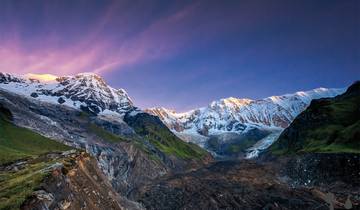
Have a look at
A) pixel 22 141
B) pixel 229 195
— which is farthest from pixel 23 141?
pixel 229 195

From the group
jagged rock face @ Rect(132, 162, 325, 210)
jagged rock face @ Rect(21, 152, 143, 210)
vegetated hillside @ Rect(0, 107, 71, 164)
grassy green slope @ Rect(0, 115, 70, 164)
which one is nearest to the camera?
jagged rock face @ Rect(21, 152, 143, 210)

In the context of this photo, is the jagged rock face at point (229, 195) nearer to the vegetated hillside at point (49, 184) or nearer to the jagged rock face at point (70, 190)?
the vegetated hillside at point (49, 184)

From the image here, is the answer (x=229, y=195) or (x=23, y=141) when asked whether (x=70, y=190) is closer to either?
(x=229, y=195)

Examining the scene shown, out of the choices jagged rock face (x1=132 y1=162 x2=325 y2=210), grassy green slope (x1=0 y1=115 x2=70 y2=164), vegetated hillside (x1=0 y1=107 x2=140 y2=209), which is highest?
grassy green slope (x1=0 y1=115 x2=70 y2=164)

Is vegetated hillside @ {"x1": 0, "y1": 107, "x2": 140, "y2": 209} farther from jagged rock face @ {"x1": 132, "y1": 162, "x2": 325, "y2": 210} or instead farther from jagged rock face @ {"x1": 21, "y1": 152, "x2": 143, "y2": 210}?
jagged rock face @ {"x1": 132, "y1": 162, "x2": 325, "y2": 210}

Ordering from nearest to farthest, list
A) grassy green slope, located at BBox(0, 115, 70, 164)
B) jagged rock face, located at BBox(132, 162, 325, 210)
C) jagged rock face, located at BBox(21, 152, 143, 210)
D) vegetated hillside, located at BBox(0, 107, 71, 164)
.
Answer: jagged rock face, located at BBox(21, 152, 143, 210)
jagged rock face, located at BBox(132, 162, 325, 210)
grassy green slope, located at BBox(0, 115, 70, 164)
vegetated hillside, located at BBox(0, 107, 71, 164)

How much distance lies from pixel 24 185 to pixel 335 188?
306 feet

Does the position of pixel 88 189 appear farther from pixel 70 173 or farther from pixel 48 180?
pixel 48 180

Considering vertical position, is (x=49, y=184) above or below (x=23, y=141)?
below

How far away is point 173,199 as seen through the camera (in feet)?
435

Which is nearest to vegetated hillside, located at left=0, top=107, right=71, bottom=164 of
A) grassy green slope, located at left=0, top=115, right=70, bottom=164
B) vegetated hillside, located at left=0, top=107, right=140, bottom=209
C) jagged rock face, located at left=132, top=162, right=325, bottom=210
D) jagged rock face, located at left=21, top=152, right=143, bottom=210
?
grassy green slope, located at left=0, top=115, right=70, bottom=164

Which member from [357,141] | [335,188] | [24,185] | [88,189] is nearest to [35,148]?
[88,189]

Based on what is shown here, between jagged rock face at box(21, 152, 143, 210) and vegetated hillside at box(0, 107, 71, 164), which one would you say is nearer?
jagged rock face at box(21, 152, 143, 210)

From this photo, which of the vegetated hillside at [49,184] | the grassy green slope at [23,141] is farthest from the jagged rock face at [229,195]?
the grassy green slope at [23,141]
